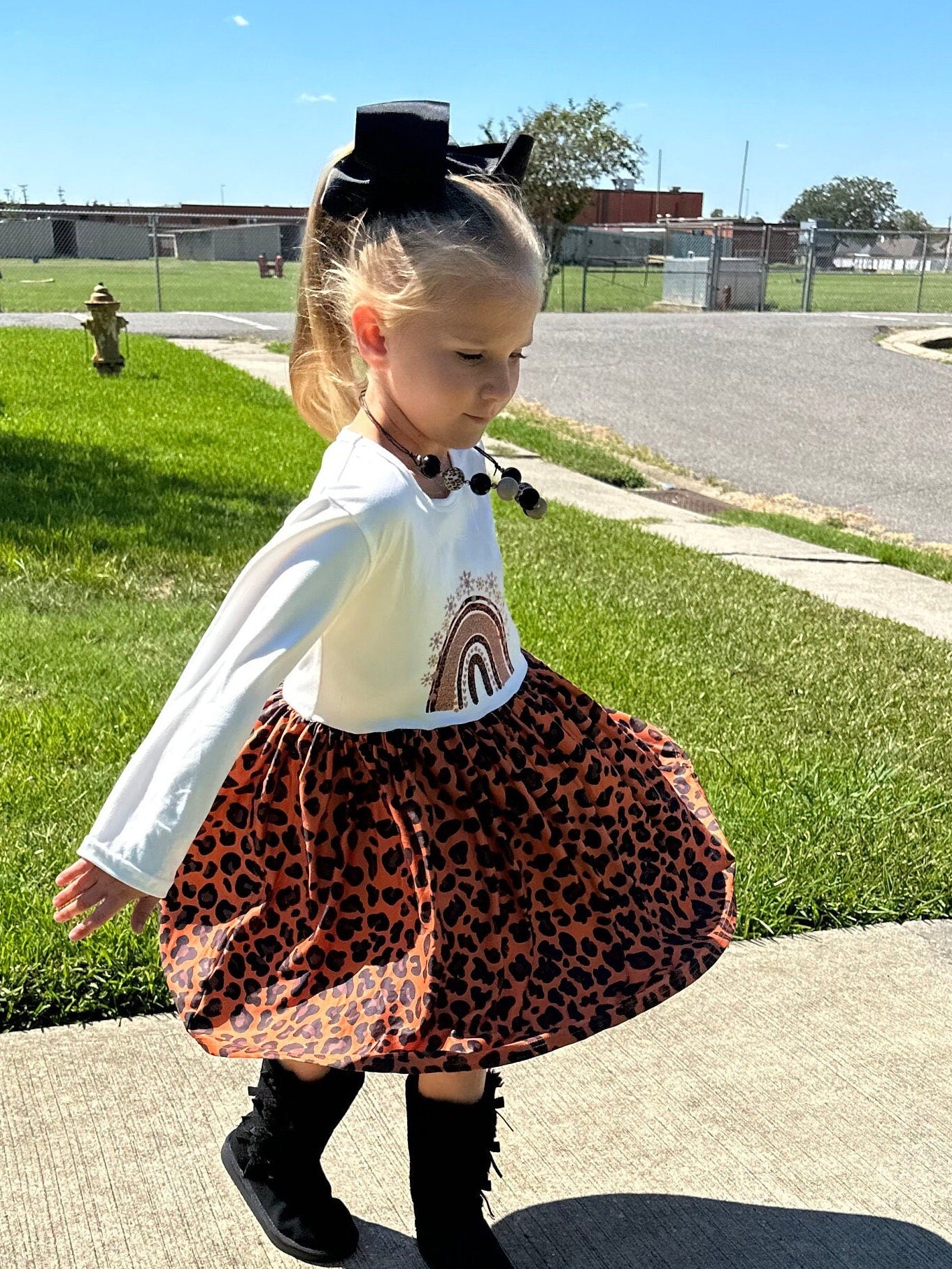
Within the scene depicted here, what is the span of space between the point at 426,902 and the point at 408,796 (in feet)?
0.52

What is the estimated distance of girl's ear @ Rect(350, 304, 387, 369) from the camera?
6.60ft

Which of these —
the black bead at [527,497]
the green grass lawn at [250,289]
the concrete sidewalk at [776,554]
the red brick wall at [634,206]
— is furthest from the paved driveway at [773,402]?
the red brick wall at [634,206]

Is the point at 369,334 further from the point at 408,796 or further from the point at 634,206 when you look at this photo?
the point at 634,206

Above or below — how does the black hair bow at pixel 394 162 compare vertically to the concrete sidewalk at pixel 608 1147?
above

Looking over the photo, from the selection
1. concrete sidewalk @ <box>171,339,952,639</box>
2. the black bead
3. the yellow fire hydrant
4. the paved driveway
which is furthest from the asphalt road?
the black bead

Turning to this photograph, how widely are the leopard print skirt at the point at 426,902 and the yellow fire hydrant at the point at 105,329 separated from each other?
10.7 m

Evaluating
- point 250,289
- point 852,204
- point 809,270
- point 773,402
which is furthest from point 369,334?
point 852,204

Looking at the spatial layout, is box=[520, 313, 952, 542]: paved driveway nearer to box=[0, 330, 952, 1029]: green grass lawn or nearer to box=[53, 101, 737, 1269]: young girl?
box=[0, 330, 952, 1029]: green grass lawn

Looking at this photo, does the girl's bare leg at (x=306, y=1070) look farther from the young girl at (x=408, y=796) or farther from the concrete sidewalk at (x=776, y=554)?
the concrete sidewalk at (x=776, y=554)

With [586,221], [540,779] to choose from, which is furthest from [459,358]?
A: [586,221]

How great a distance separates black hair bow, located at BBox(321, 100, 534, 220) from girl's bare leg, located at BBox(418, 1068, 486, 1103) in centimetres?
126

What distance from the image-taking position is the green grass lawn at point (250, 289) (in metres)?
25.5

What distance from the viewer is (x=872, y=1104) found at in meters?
2.54

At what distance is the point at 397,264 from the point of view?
198cm
